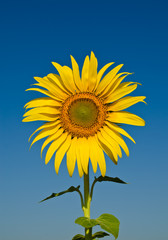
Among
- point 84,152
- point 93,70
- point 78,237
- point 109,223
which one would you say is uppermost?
point 93,70

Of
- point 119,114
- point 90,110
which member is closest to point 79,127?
point 90,110

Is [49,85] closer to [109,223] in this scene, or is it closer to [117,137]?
[117,137]

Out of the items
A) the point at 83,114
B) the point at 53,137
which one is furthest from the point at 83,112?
the point at 53,137

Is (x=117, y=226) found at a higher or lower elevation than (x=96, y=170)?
lower

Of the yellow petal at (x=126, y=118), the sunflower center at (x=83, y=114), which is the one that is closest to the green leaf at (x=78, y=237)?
the sunflower center at (x=83, y=114)

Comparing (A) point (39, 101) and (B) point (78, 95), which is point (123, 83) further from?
(A) point (39, 101)

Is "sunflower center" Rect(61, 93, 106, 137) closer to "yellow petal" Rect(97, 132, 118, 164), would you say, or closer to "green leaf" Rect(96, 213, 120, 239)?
"yellow petal" Rect(97, 132, 118, 164)

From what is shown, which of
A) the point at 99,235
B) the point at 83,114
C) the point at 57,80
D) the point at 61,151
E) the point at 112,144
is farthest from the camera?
the point at 83,114
